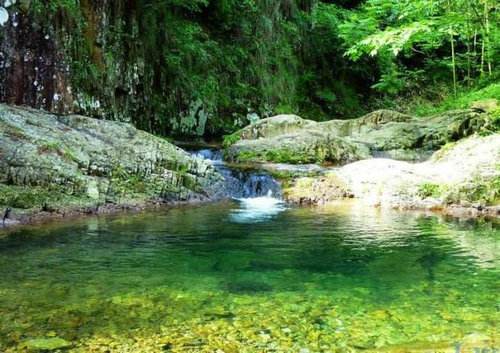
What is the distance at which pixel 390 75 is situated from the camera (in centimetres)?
2498

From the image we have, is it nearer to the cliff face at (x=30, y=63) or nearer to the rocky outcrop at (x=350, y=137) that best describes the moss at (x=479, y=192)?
the rocky outcrop at (x=350, y=137)

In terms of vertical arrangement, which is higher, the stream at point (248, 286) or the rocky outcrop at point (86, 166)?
the rocky outcrop at point (86, 166)

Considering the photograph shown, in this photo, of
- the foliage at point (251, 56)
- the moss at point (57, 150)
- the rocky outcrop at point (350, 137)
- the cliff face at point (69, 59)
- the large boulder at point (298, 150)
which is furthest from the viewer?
the rocky outcrop at point (350, 137)

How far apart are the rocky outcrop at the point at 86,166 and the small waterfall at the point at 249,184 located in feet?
1.19

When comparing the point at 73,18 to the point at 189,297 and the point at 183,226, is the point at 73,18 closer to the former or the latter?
the point at 183,226

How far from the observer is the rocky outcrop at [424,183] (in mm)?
9297

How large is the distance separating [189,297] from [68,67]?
9.79 metres

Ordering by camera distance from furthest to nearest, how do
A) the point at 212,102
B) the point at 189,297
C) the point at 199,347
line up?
the point at 212,102 < the point at 189,297 < the point at 199,347

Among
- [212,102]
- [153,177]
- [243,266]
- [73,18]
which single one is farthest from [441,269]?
[212,102]

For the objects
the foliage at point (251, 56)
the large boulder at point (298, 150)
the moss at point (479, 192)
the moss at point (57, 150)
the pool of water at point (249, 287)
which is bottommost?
the pool of water at point (249, 287)

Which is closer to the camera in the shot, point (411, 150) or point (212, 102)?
point (411, 150)

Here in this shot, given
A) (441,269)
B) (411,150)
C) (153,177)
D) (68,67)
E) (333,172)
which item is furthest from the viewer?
(411,150)

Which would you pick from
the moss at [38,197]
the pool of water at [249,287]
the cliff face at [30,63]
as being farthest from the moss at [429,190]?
the cliff face at [30,63]

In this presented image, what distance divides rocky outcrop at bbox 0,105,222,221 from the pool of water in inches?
47.1
